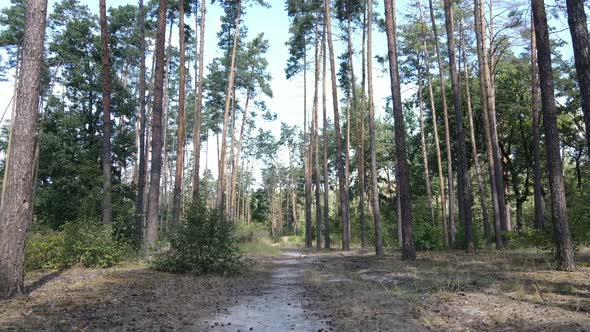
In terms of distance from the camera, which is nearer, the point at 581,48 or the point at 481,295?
the point at 481,295

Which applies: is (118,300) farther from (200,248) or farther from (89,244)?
(89,244)

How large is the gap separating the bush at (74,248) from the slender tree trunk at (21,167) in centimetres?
529

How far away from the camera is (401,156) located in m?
14.6

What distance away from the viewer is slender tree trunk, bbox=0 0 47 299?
7.07 metres

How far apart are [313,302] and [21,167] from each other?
6.11 metres

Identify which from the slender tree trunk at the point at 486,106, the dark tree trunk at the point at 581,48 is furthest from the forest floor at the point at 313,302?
the slender tree trunk at the point at 486,106

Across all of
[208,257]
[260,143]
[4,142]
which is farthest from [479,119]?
[260,143]

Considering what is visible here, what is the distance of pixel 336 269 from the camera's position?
13883 mm

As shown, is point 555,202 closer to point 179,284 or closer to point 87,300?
point 179,284

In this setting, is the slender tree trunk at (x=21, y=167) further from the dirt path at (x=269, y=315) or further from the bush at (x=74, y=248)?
the bush at (x=74, y=248)

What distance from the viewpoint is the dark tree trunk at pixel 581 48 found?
25.4 ft

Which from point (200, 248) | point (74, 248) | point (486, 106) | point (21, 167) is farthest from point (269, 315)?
point (486, 106)

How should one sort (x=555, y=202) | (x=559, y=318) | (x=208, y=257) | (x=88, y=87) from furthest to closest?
(x=88, y=87)
(x=208, y=257)
(x=555, y=202)
(x=559, y=318)

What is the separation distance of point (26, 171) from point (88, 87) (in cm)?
1776
